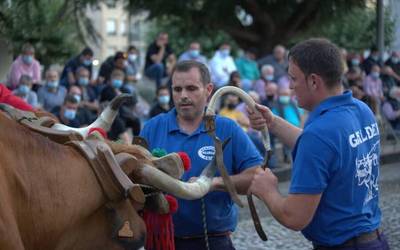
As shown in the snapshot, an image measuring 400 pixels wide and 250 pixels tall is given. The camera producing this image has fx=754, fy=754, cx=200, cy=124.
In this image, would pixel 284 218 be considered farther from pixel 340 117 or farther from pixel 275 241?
pixel 275 241

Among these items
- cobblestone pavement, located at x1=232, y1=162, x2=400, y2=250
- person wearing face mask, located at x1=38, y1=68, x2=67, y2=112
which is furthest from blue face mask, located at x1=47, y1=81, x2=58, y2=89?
cobblestone pavement, located at x1=232, y1=162, x2=400, y2=250

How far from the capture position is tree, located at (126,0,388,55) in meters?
18.4

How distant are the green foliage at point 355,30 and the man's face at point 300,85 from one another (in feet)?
52.8

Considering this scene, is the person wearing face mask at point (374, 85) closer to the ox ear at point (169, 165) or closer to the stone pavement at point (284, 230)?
the stone pavement at point (284, 230)

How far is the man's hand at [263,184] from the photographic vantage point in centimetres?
362

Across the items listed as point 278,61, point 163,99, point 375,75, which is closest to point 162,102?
point 163,99

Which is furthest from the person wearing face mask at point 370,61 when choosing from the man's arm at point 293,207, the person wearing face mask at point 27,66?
the man's arm at point 293,207

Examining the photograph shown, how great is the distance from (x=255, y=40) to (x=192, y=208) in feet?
52.6

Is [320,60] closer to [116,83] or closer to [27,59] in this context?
[116,83]

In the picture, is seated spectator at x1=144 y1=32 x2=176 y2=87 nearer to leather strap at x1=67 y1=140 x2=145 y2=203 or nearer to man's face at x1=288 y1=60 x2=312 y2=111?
man's face at x1=288 y1=60 x2=312 y2=111

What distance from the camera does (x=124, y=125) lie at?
41.7ft

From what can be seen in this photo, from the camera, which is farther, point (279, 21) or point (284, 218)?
point (279, 21)

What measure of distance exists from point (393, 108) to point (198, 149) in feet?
45.3

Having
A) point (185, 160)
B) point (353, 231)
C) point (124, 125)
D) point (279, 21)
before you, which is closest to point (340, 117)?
point (353, 231)
